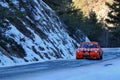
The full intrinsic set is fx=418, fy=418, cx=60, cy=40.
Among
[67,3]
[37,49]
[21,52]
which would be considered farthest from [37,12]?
[67,3]

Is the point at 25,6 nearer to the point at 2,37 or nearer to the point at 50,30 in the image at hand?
the point at 50,30

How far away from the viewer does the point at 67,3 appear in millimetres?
68375

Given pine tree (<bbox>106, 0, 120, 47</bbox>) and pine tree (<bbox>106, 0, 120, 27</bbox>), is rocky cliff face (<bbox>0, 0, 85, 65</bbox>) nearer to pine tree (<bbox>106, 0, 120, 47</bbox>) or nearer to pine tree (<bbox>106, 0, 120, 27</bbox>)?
pine tree (<bbox>106, 0, 120, 27</bbox>)

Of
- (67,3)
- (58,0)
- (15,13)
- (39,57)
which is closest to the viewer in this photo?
(15,13)

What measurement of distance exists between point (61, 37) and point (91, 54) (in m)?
13.1

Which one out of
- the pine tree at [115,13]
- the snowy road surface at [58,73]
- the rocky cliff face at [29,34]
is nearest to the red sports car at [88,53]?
the rocky cliff face at [29,34]

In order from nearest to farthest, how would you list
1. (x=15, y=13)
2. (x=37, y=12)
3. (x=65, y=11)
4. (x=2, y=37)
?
(x=15, y=13) < (x=2, y=37) < (x=37, y=12) < (x=65, y=11)

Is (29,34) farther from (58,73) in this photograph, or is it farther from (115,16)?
(115,16)

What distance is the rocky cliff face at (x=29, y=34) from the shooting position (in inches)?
1159

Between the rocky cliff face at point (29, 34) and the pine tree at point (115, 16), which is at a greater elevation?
the rocky cliff face at point (29, 34)

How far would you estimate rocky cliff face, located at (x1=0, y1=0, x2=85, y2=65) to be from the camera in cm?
2945

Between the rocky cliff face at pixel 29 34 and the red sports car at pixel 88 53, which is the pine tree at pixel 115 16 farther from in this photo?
the red sports car at pixel 88 53

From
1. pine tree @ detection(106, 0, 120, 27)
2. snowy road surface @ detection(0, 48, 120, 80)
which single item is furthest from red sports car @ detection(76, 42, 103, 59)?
pine tree @ detection(106, 0, 120, 27)

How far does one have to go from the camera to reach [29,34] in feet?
121
